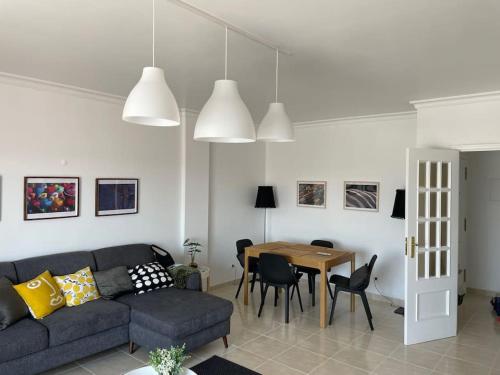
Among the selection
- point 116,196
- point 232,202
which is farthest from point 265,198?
point 116,196

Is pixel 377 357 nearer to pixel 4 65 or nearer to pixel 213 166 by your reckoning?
pixel 213 166

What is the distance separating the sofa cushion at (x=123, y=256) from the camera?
4.19 metres

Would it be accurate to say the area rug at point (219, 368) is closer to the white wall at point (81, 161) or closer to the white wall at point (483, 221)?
the white wall at point (81, 161)

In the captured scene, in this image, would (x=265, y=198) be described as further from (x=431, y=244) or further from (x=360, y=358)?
(x=360, y=358)

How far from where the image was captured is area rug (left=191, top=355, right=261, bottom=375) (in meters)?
3.25

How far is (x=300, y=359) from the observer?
11.9 ft

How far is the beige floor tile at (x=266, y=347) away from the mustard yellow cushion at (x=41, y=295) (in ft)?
5.99

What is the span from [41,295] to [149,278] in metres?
1.07

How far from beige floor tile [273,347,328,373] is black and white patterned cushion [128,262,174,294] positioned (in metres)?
1.45

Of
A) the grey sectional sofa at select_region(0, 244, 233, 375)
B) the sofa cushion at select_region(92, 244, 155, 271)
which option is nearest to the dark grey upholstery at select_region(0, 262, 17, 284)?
the grey sectional sofa at select_region(0, 244, 233, 375)

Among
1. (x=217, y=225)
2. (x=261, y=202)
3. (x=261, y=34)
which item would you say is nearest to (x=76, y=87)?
(x=261, y=34)

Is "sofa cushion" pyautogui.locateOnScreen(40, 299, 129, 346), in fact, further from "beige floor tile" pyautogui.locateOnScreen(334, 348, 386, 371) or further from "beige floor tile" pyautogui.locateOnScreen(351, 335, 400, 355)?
"beige floor tile" pyautogui.locateOnScreen(351, 335, 400, 355)

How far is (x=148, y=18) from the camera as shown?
7.75ft

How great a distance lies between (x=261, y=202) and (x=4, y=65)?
404 cm
